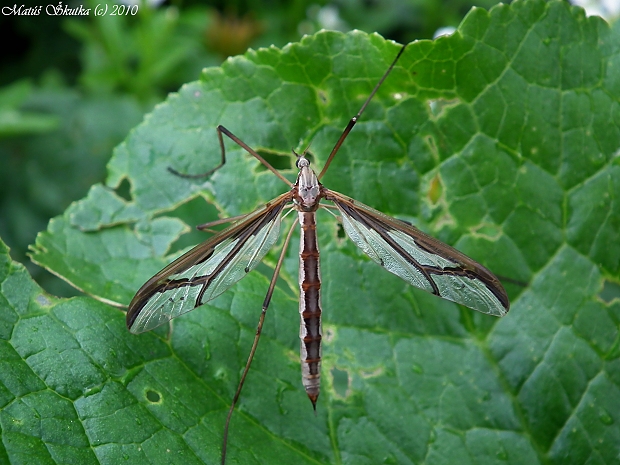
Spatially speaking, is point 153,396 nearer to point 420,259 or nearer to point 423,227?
point 420,259

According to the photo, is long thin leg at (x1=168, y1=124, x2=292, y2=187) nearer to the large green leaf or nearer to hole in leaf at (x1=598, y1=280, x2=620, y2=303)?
the large green leaf

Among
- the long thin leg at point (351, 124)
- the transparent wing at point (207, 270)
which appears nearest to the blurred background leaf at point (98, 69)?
the transparent wing at point (207, 270)

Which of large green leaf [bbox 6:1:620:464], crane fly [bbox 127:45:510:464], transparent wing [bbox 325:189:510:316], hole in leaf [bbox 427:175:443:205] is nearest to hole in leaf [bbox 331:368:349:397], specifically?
large green leaf [bbox 6:1:620:464]

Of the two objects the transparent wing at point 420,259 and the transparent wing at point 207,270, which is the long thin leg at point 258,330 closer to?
the transparent wing at point 207,270

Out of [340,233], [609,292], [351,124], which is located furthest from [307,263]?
[609,292]

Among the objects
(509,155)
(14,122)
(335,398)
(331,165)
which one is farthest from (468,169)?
(14,122)

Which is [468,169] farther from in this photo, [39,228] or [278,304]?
[39,228]
